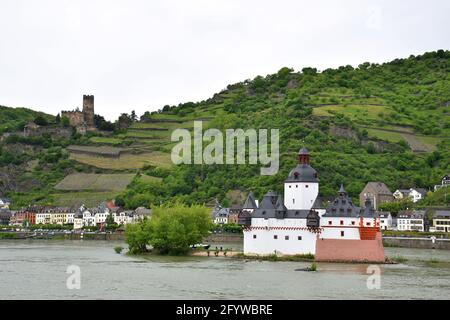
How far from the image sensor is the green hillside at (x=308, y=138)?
128 metres

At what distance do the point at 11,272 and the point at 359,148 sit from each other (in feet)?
271

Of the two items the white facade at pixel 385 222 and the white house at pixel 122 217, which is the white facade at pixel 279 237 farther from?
the white house at pixel 122 217

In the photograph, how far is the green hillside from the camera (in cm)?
12838

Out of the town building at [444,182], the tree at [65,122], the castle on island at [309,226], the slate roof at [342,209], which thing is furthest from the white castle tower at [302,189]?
A: the tree at [65,122]

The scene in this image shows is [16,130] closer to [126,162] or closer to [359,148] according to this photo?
[126,162]

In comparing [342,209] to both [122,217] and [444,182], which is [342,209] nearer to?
[444,182]

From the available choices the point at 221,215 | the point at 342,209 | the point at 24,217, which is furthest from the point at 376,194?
the point at 24,217

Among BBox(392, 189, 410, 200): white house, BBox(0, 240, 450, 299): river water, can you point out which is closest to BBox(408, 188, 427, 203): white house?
BBox(392, 189, 410, 200): white house

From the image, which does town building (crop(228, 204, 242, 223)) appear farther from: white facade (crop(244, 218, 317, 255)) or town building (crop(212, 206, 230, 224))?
white facade (crop(244, 218, 317, 255))

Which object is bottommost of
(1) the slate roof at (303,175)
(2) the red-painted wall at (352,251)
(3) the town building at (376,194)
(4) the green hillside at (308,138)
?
(2) the red-painted wall at (352,251)

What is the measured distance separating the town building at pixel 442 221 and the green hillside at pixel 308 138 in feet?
37.0

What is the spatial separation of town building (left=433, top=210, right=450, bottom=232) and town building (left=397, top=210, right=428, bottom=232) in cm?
144
